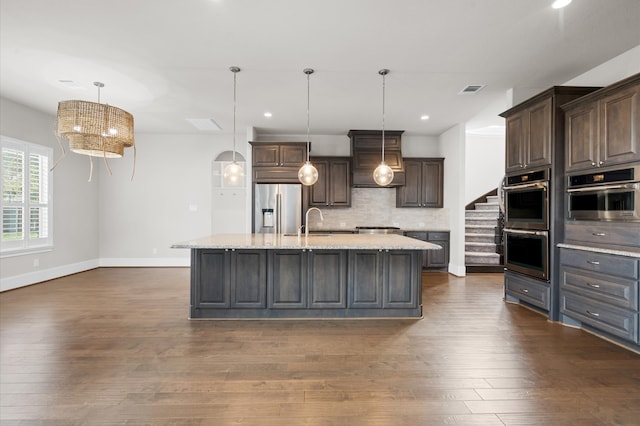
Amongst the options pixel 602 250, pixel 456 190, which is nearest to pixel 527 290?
pixel 602 250

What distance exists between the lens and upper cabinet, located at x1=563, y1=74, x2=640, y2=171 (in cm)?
276

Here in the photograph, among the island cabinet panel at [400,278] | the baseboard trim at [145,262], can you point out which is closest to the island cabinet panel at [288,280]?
the island cabinet panel at [400,278]

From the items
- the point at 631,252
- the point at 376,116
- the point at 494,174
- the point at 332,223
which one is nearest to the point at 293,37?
the point at 376,116

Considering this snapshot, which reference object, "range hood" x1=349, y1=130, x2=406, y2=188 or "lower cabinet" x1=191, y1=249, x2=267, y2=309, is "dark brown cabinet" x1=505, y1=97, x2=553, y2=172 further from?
"lower cabinet" x1=191, y1=249, x2=267, y2=309

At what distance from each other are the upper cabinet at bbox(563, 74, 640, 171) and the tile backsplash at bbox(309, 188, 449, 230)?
361 centimetres

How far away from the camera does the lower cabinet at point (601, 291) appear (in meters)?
2.71

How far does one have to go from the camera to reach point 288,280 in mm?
3629

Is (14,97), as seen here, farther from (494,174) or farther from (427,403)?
(494,174)

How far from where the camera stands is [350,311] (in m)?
3.65

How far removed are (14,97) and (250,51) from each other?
3999mm

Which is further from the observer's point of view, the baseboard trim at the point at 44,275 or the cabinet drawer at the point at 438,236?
the cabinet drawer at the point at 438,236

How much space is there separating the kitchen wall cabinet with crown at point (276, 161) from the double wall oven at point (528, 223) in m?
3.48

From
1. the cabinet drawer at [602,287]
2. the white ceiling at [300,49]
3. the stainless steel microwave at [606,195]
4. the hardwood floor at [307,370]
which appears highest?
the white ceiling at [300,49]

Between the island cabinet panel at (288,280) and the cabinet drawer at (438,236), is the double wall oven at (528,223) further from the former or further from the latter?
the island cabinet panel at (288,280)
